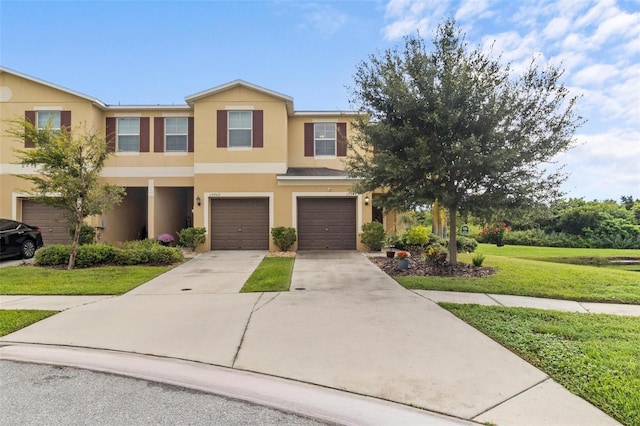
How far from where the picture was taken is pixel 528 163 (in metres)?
9.59

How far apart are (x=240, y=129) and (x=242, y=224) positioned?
4002mm

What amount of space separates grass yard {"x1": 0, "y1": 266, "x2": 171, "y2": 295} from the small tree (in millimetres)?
1173

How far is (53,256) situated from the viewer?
1163cm

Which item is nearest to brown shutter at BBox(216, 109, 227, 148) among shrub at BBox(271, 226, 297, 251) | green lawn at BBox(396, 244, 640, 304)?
shrub at BBox(271, 226, 297, 251)

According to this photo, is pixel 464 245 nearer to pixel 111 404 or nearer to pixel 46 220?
pixel 111 404

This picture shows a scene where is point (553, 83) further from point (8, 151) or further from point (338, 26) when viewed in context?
point (8, 151)

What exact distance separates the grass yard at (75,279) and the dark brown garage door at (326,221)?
20.0 ft

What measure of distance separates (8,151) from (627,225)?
115ft

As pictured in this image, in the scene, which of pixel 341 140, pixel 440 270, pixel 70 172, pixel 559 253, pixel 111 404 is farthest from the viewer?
pixel 559 253

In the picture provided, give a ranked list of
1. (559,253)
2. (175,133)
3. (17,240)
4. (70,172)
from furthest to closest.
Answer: (559,253)
(175,133)
(17,240)
(70,172)

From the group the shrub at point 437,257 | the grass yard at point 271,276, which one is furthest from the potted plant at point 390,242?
the grass yard at point 271,276

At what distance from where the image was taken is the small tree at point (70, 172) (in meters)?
10.9

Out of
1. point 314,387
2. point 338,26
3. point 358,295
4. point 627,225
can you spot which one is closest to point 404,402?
point 314,387

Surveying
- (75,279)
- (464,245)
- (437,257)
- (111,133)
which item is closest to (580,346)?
(437,257)
